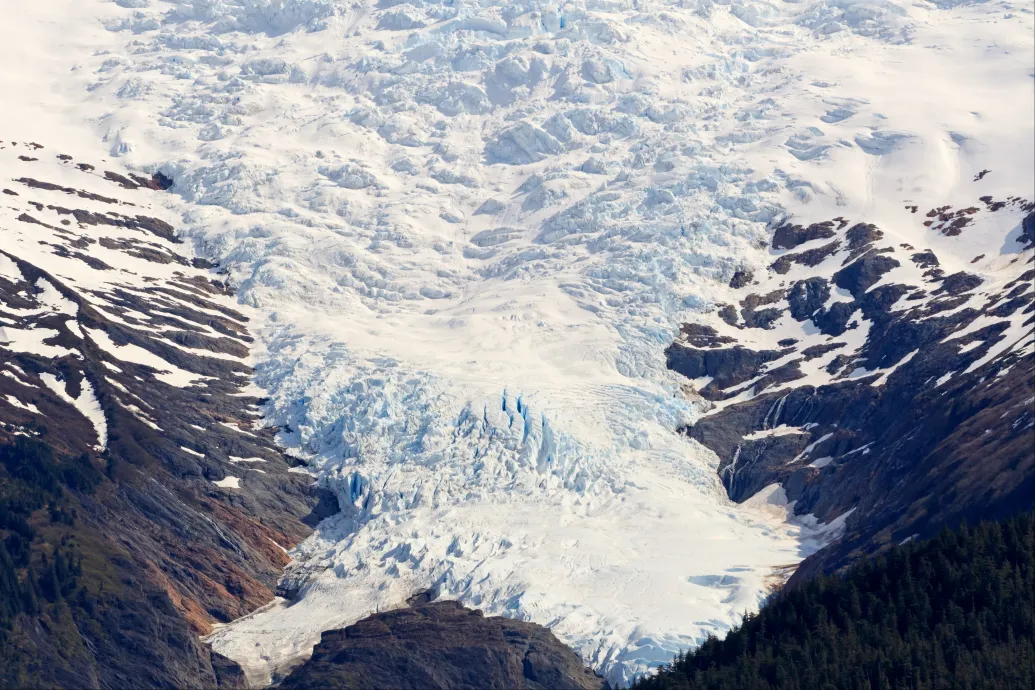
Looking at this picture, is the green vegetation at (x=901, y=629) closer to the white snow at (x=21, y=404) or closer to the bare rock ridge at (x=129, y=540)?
the bare rock ridge at (x=129, y=540)

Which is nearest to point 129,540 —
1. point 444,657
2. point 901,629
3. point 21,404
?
point 21,404

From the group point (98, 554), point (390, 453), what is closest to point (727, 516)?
point (390, 453)

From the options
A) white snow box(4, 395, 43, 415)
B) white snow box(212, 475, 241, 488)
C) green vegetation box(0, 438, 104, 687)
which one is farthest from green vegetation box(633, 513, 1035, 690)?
white snow box(4, 395, 43, 415)

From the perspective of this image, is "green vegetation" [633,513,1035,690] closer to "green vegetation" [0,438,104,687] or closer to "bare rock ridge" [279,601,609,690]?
A: "bare rock ridge" [279,601,609,690]

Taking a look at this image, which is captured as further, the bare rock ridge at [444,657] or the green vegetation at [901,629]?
the bare rock ridge at [444,657]

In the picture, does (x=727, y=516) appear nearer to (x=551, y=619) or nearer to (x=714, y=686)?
(x=551, y=619)

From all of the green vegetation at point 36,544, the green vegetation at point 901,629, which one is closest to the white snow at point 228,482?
the green vegetation at point 36,544
